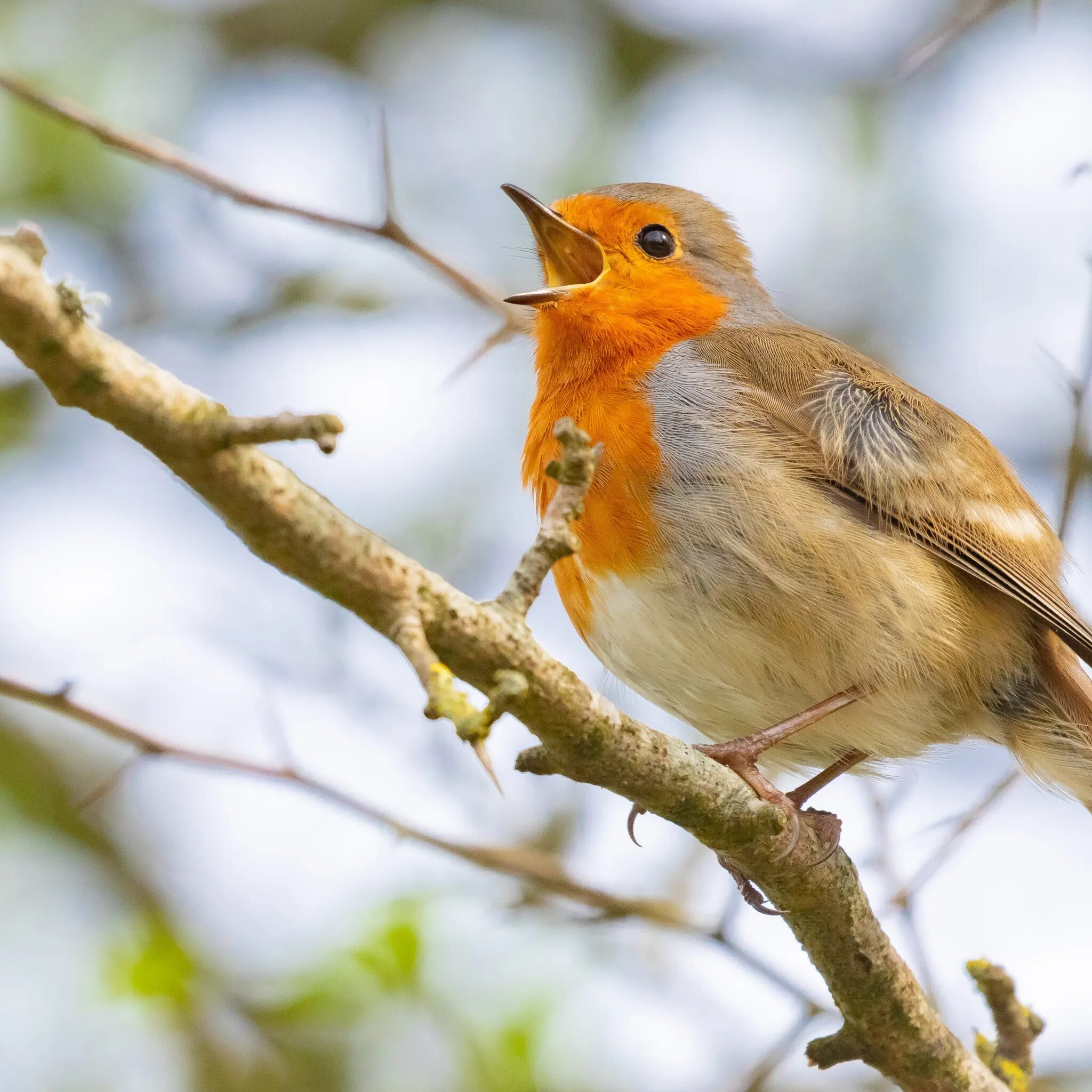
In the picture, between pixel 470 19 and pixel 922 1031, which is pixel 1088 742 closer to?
pixel 922 1031

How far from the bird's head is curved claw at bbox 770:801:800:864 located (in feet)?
5.79

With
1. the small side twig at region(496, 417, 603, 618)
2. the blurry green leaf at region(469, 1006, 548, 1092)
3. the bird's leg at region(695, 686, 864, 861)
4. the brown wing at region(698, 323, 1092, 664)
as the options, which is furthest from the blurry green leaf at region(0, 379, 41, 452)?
the small side twig at region(496, 417, 603, 618)

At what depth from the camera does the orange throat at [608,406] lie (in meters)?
3.60

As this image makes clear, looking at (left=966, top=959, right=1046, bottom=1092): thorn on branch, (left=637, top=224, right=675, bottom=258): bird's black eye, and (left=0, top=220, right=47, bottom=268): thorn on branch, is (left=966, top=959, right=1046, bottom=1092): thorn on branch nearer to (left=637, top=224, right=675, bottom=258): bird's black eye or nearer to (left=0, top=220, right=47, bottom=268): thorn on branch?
(left=637, top=224, right=675, bottom=258): bird's black eye

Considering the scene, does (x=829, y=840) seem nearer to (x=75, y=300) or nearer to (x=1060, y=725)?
(x=1060, y=725)

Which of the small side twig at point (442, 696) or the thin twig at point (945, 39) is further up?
the thin twig at point (945, 39)

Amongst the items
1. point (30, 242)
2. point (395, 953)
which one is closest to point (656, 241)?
point (395, 953)

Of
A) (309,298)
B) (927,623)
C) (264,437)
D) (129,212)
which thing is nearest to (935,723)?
(927,623)

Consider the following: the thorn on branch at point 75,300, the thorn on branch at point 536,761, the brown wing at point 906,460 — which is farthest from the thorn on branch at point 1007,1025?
the thorn on branch at point 75,300

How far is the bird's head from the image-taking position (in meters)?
4.28

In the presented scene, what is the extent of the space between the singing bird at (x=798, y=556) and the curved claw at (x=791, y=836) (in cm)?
13

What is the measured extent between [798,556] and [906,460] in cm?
57

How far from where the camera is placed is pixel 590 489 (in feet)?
11.9

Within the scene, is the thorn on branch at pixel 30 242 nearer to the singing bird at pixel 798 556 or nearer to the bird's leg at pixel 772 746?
the bird's leg at pixel 772 746
